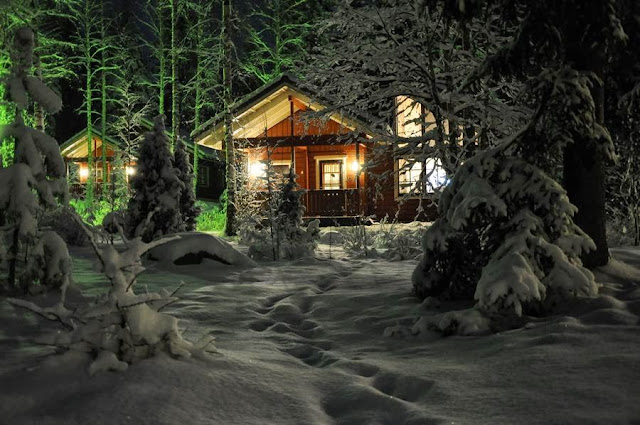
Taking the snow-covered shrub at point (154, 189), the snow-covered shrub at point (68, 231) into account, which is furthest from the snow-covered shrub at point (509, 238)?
the snow-covered shrub at point (68, 231)

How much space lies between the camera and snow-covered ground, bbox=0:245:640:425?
3057 millimetres

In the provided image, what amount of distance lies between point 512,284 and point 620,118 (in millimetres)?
3585

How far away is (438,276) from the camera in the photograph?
6.32 meters

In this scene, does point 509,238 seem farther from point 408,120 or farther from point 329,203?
point 329,203

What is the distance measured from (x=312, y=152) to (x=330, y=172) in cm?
136

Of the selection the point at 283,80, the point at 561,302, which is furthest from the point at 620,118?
the point at 283,80

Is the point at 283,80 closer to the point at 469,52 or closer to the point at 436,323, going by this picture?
the point at 469,52

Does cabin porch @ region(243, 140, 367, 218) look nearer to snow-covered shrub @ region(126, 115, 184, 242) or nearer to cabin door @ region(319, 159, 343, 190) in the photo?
cabin door @ region(319, 159, 343, 190)

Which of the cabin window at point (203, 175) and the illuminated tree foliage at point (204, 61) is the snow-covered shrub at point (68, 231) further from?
the cabin window at point (203, 175)

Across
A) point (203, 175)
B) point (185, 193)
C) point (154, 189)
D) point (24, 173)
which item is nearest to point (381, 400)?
point (24, 173)

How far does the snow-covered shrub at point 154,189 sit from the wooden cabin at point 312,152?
771cm

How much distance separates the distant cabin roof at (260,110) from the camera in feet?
71.6

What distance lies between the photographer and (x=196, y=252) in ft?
33.9

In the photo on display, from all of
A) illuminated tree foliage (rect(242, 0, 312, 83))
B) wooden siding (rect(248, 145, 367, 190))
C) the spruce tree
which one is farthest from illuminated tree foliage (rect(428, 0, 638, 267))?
illuminated tree foliage (rect(242, 0, 312, 83))
